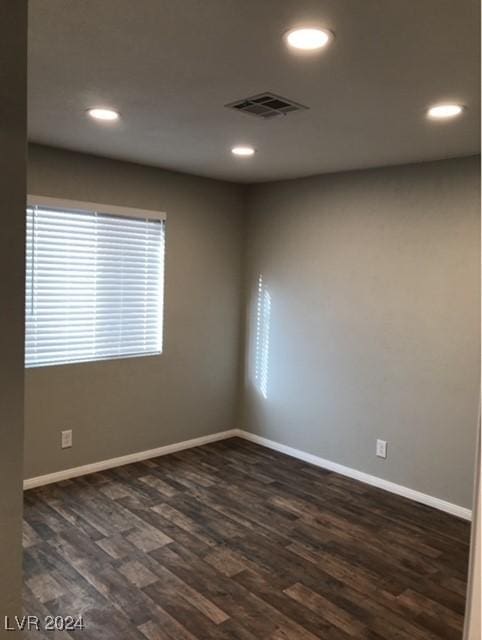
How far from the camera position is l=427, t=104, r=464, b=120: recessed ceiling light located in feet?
7.88

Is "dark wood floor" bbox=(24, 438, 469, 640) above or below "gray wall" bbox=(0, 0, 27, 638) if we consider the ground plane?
below

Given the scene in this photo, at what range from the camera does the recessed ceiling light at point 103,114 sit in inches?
104

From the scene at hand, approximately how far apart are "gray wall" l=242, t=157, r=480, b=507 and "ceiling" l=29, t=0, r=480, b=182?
0.48 m

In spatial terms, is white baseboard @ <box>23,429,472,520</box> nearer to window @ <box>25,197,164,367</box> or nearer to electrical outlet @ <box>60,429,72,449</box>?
electrical outlet @ <box>60,429,72,449</box>

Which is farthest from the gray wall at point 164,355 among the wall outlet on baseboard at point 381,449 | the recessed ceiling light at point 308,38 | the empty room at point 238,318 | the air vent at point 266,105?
the recessed ceiling light at point 308,38

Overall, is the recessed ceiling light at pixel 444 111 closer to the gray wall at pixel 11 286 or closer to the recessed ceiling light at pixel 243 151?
the recessed ceiling light at pixel 243 151

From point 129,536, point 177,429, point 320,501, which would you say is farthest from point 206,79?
point 177,429

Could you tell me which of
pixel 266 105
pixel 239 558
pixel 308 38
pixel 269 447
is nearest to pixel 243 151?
pixel 266 105

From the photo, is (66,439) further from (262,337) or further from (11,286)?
(11,286)

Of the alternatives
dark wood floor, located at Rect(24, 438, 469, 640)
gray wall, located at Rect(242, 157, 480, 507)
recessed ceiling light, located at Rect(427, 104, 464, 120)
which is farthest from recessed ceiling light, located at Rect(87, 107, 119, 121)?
dark wood floor, located at Rect(24, 438, 469, 640)

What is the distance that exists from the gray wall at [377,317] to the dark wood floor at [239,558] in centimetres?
43

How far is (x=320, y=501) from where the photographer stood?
12.0 feet

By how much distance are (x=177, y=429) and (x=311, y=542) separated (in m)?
1.86

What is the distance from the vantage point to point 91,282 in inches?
153
